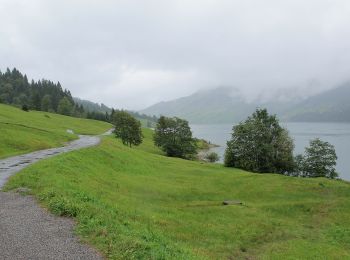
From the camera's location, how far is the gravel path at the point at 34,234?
14797 millimetres

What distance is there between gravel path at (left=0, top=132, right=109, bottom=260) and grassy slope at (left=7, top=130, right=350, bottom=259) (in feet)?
2.41

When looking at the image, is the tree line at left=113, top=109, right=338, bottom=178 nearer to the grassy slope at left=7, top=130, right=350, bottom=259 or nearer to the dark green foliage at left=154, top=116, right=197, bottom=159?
the dark green foliage at left=154, top=116, right=197, bottom=159

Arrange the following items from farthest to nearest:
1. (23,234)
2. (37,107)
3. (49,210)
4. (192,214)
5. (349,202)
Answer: (37,107), (349,202), (192,214), (49,210), (23,234)

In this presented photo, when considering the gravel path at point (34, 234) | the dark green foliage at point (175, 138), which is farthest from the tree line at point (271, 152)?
the gravel path at point (34, 234)

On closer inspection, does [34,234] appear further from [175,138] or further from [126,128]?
[175,138]

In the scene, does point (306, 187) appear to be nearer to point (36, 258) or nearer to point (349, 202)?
point (349, 202)

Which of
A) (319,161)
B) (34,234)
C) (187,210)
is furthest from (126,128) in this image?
(34,234)

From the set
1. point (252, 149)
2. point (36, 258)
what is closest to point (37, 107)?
point (252, 149)

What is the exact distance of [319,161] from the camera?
9469 centimetres

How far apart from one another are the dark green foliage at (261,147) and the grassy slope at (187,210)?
38858 mm

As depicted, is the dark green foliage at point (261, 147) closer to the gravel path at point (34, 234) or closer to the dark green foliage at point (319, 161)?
the dark green foliage at point (319, 161)

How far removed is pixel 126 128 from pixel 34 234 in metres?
97.4

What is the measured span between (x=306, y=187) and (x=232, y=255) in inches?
1048

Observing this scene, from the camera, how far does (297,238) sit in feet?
98.8
